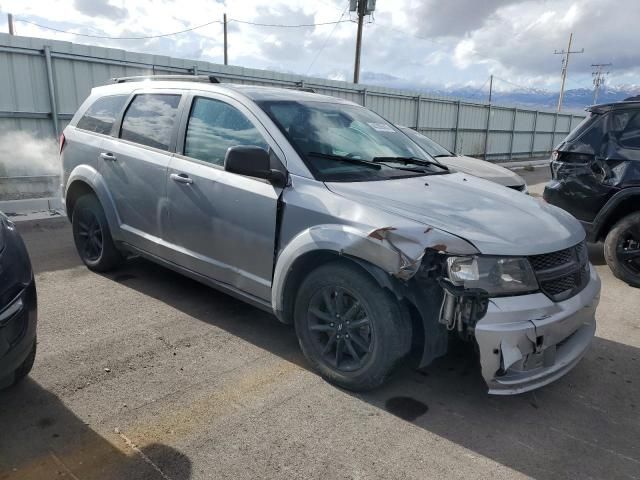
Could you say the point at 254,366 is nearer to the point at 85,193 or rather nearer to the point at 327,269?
the point at 327,269

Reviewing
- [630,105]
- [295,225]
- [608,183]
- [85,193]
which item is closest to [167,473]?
[295,225]

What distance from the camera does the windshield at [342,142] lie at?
3338mm

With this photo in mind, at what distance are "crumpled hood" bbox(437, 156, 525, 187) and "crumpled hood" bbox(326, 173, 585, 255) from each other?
3.64 metres

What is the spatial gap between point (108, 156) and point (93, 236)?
0.87m

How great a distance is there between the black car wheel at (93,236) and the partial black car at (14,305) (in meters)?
2.00

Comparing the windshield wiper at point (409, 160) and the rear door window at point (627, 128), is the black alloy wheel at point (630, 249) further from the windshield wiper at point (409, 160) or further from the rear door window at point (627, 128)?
the windshield wiper at point (409, 160)

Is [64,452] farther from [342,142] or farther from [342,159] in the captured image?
[342,142]

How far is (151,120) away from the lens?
167 inches

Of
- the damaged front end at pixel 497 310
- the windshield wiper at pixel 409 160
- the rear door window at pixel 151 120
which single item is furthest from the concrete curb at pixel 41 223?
the damaged front end at pixel 497 310

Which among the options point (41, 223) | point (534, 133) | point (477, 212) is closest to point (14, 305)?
point (477, 212)

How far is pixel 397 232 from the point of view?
2.70 metres

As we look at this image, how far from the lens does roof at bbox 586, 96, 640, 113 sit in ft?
18.4

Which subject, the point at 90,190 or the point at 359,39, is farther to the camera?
the point at 359,39

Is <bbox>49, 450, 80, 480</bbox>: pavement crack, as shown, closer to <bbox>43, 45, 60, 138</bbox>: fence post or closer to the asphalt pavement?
the asphalt pavement
